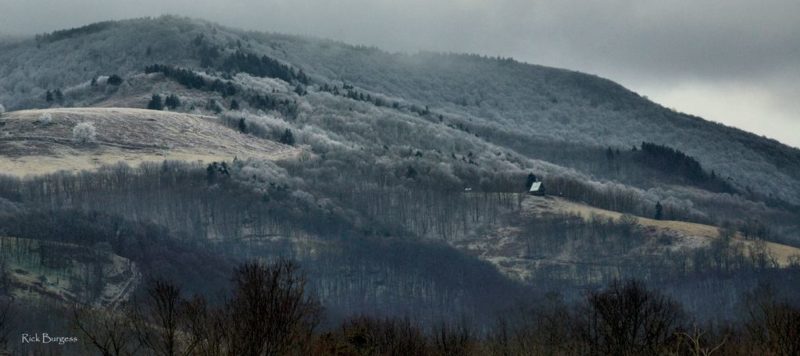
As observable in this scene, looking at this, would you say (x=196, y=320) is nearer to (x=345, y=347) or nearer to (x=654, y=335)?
(x=345, y=347)

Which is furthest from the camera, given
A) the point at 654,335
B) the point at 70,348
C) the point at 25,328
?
the point at 25,328

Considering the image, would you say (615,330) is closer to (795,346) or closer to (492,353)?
(492,353)

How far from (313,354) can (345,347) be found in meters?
14.9

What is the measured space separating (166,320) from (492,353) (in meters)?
44.1

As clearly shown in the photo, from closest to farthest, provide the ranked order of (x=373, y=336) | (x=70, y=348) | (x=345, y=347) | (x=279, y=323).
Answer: (x=279, y=323) → (x=345, y=347) → (x=373, y=336) → (x=70, y=348)

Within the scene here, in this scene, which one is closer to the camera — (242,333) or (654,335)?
(242,333)

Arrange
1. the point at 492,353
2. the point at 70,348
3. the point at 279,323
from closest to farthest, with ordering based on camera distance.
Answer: the point at 279,323
the point at 492,353
the point at 70,348

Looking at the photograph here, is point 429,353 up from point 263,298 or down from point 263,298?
down

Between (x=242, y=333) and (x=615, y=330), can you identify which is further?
(x=615, y=330)

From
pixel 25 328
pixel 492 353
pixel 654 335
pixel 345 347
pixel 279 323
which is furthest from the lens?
pixel 25 328

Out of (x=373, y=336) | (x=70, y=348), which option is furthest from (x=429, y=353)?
(x=70, y=348)

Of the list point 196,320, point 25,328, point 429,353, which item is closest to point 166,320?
point 196,320

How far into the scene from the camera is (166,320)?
86875 millimetres

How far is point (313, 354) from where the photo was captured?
8475cm
